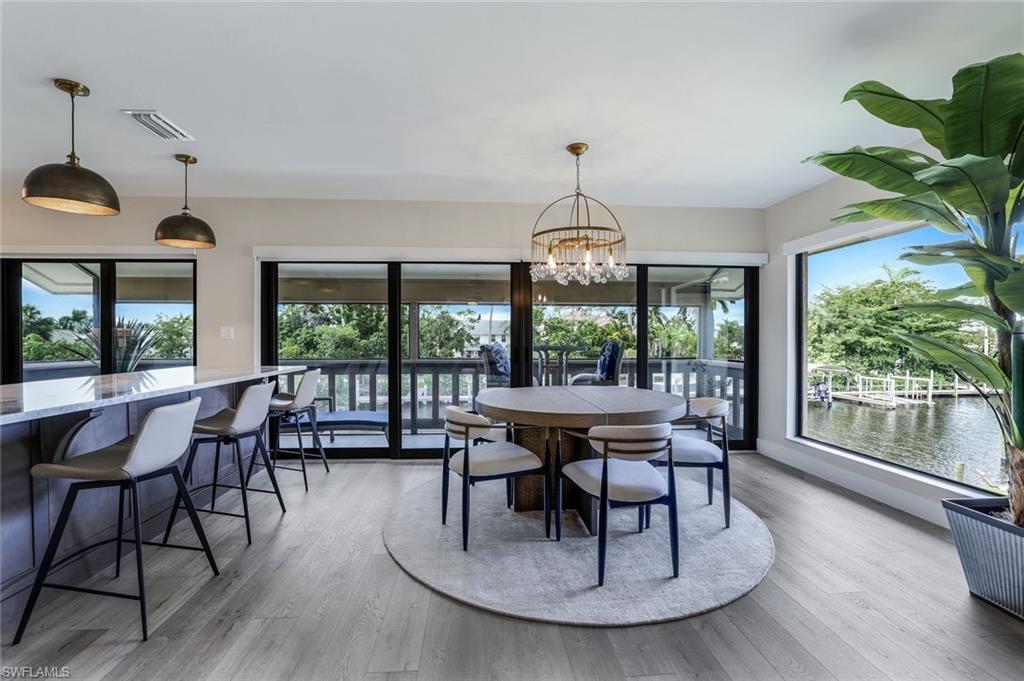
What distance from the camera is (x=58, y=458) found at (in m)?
1.95

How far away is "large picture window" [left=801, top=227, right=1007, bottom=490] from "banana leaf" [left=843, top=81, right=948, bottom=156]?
1177 millimetres

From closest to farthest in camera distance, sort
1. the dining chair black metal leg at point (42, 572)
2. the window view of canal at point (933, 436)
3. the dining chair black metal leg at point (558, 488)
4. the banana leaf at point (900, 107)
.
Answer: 1. the dining chair black metal leg at point (42, 572)
2. the banana leaf at point (900, 107)
3. the dining chair black metal leg at point (558, 488)
4. the window view of canal at point (933, 436)

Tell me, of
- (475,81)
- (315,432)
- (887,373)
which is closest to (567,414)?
(475,81)

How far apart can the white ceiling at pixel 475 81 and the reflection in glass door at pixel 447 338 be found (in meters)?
1.14

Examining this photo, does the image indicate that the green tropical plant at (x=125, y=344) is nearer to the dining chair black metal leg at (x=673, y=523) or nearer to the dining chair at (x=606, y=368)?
the dining chair at (x=606, y=368)

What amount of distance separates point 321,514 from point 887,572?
10.7 feet

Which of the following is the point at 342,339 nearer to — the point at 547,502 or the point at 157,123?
the point at 157,123

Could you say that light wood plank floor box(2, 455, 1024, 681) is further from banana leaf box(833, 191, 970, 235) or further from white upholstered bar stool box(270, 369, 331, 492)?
banana leaf box(833, 191, 970, 235)

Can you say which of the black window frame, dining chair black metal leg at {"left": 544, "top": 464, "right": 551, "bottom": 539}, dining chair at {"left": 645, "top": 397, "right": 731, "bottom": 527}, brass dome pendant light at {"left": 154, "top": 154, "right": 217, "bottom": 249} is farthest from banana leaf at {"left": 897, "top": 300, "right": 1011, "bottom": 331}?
the black window frame

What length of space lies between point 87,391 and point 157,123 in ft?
5.49

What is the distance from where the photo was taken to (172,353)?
14.1ft

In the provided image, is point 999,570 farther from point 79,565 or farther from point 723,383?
point 79,565

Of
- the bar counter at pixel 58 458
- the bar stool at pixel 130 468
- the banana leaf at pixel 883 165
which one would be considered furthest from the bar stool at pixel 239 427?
the banana leaf at pixel 883 165

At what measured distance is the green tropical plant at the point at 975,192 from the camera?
5.41ft
